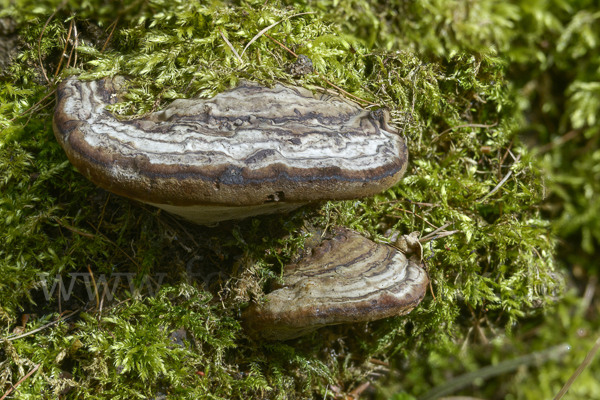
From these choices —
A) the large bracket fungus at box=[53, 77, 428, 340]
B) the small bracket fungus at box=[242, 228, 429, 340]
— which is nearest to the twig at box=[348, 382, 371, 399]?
the small bracket fungus at box=[242, 228, 429, 340]

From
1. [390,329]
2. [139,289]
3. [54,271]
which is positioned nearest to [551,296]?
[390,329]

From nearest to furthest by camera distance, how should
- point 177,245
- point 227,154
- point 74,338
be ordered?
point 227,154, point 74,338, point 177,245

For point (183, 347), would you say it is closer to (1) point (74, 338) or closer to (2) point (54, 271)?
(1) point (74, 338)

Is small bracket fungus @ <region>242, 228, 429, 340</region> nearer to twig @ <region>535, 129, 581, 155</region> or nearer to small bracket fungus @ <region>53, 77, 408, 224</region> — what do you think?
small bracket fungus @ <region>53, 77, 408, 224</region>

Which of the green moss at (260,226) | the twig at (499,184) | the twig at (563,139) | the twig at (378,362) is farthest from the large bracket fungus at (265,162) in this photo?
the twig at (378,362)

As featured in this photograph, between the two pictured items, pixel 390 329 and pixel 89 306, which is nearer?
pixel 89 306

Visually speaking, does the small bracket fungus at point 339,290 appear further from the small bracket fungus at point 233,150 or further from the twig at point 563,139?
the twig at point 563,139

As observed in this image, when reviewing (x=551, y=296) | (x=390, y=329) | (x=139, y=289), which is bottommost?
(x=390, y=329)
